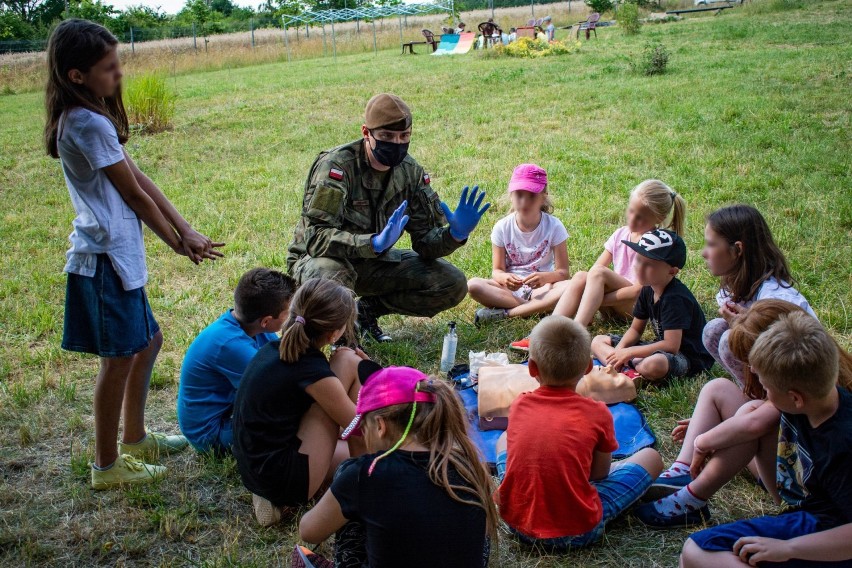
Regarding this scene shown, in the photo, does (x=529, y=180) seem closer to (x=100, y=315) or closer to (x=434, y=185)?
(x=100, y=315)

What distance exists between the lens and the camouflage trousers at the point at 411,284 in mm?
4531

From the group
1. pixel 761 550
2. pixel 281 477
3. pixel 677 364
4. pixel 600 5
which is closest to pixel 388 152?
pixel 677 364

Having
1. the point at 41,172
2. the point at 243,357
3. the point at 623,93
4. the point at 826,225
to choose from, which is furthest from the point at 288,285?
the point at 623,93

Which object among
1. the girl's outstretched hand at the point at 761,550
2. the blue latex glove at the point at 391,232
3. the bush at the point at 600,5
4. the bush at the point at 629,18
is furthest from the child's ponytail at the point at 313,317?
the bush at the point at 600,5

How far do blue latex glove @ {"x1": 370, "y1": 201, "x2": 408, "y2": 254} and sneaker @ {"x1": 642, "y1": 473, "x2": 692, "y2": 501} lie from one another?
6.05 feet

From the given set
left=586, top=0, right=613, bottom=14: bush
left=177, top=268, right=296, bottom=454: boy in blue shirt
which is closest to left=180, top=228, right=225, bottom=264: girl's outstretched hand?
left=177, top=268, right=296, bottom=454: boy in blue shirt

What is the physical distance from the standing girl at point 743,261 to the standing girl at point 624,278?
2.71 ft

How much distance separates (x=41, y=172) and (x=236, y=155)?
8.40 feet

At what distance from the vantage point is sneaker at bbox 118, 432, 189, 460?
3.32m

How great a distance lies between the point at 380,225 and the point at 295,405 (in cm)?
196

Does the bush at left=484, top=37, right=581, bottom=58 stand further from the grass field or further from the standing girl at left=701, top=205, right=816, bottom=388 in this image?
the standing girl at left=701, top=205, right=816, bottom=388

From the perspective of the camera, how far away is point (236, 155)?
10.4 m

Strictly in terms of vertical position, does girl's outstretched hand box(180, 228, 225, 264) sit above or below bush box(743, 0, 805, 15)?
below

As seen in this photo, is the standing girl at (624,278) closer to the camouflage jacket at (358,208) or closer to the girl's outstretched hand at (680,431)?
the camouflage jacket at (358,208)
